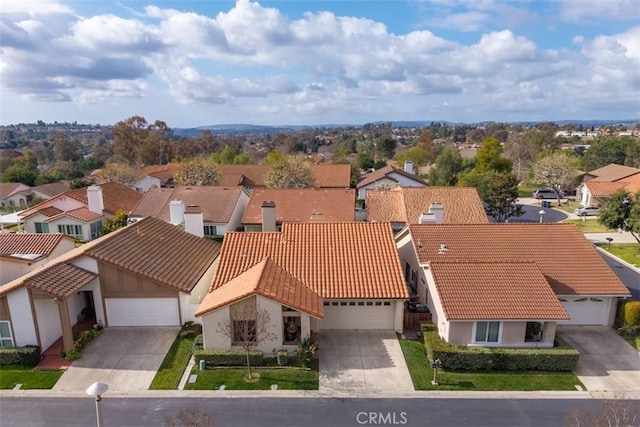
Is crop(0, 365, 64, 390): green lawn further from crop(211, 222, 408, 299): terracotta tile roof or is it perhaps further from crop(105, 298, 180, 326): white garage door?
crop(211, 222, 408, 299): terracotta tile roof

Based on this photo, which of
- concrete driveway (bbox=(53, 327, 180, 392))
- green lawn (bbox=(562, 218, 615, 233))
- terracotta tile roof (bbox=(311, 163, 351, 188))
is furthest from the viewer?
terracotta tile roof (bbox=(311, 163, 351, 188))

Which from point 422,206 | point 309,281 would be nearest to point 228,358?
point 309,281

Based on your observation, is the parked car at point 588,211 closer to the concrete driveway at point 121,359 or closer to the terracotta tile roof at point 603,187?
the terracotta tile roof at point 603,187

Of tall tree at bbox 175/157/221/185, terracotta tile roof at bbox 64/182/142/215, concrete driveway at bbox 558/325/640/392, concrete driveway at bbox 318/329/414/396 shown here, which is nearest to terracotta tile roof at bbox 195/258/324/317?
concrete driveway at bbox 318/329/414/396

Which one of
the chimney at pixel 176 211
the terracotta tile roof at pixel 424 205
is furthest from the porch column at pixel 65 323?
the terracotta tile roof at pixel 424 205

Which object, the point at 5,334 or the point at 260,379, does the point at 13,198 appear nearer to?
the point at 5,334

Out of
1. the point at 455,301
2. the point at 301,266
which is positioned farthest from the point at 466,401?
the point at 301,266

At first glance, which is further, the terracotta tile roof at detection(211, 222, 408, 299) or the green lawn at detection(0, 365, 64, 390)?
the terracotta tile roof at detection(211, 222, 408, 299)
